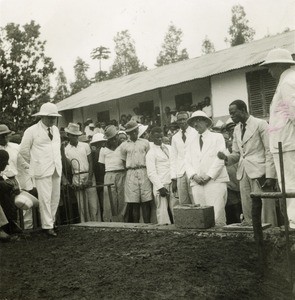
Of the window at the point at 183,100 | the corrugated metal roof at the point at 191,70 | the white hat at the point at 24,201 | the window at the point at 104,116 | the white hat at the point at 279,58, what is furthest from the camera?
the window at the point at 104,116

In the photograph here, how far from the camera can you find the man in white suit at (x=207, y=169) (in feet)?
19.5

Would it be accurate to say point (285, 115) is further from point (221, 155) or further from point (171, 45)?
point (171, 45)

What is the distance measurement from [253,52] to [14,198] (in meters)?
11.2

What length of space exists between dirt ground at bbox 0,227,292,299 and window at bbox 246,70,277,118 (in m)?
10.9

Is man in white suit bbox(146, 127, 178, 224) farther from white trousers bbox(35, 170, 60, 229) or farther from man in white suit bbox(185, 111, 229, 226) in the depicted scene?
white trousers bbox(35, 170, 60, 229)

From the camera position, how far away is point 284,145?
14.3ft

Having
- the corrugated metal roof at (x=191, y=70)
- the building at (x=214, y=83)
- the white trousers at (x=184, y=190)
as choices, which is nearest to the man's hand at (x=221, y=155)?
the white trousers at (x=184, y=190)

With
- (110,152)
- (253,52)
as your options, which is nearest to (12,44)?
(253,52)

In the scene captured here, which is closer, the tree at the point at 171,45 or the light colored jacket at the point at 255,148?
the light colored jacket at the point at 255,148

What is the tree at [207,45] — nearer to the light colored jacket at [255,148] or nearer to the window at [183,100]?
the window at [183,100]

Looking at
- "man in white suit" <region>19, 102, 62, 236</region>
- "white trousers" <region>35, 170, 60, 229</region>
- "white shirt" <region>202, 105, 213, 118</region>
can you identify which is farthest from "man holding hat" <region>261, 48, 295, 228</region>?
"white shirt" <region>202, 105, 213, 118</region>

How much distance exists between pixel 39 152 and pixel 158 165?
1933mm

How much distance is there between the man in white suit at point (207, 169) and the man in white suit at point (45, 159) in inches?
69.9

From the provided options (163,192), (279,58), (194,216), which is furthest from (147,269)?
(163,192)
